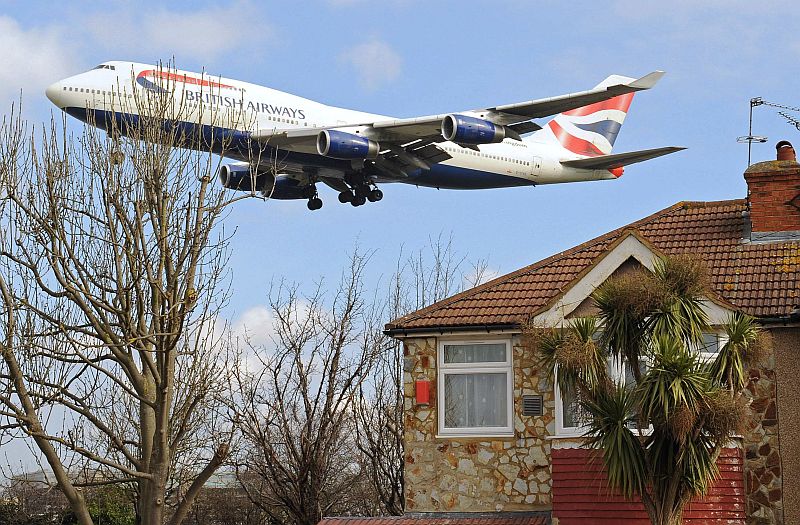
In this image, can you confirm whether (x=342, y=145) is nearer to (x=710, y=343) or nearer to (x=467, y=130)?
(x=467, y=130)

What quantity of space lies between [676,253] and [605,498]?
12.8 ft

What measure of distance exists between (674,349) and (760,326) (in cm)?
290

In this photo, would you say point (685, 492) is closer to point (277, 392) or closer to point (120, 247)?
point (120, 247)

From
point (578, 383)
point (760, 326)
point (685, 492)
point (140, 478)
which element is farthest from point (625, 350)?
point (140, 478)

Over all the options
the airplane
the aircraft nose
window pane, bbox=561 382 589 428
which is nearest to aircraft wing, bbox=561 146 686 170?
the airplane

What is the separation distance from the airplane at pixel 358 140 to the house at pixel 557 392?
20.9 meters

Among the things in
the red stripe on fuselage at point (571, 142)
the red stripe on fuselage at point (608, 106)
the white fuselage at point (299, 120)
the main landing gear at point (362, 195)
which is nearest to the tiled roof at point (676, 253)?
the white fuselage at point (299, 120)

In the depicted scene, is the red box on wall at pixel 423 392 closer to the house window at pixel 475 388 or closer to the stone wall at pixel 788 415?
the house window at pixel 475 388

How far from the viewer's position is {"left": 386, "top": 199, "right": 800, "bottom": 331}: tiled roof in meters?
15.0

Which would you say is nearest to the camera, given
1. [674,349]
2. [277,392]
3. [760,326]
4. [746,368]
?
[674,349]

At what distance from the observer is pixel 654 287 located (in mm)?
12438

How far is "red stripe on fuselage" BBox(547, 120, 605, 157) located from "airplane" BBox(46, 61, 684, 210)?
9.89ft

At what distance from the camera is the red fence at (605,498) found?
1370 cm

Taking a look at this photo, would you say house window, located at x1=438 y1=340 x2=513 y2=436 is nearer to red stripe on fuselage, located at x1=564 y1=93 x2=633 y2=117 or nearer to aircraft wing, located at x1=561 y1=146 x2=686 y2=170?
aircraft wing, located at x1=561 y1=146 x2=686 y2=170
